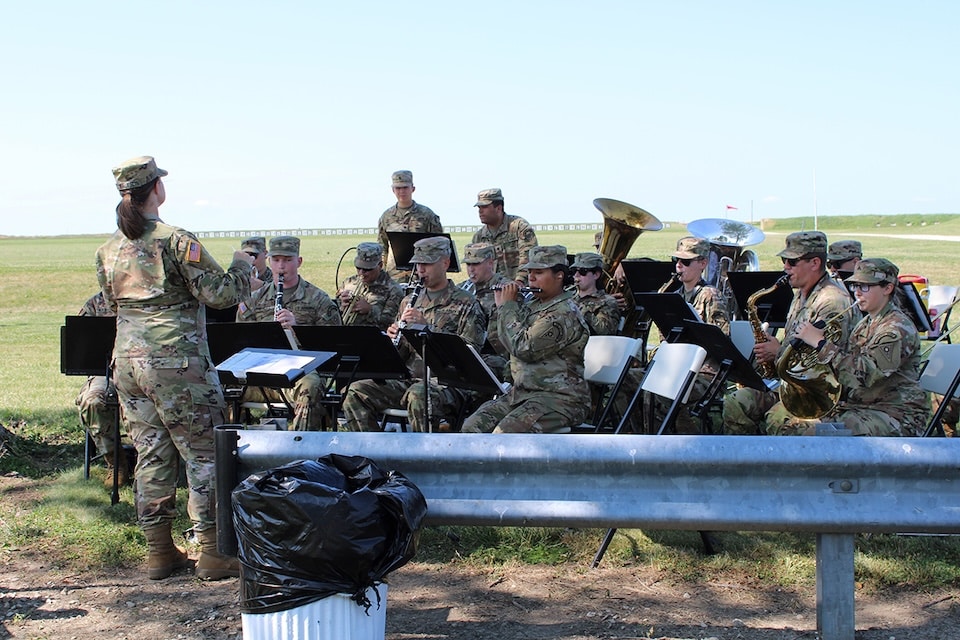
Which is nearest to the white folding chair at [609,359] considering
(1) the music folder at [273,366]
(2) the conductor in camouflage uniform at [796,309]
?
(2) the conductor in camouflage uniform at [796,309]

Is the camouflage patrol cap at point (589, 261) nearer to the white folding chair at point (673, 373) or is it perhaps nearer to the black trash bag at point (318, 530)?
the white folding chair at point (673, 373)

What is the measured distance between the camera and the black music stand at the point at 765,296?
Result: 9.11m

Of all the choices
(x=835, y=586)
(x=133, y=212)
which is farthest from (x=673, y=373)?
(x=133, y=212)

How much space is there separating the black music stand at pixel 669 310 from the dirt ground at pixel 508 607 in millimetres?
2442

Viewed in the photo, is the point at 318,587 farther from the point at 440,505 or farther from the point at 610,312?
the point at 610,312

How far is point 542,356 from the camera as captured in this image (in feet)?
22.5

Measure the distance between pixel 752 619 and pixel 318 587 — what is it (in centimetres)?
206

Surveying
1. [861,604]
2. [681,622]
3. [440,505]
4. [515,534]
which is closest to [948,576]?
[861,604]

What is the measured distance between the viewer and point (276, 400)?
8.34m

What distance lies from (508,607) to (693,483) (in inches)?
53.7

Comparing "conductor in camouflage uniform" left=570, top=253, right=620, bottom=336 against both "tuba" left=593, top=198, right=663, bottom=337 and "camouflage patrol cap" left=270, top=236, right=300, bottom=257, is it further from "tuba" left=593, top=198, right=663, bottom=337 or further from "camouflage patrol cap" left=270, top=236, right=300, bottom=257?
"camouflage patrol cap" left=270, top=236, right=300, bottom=257

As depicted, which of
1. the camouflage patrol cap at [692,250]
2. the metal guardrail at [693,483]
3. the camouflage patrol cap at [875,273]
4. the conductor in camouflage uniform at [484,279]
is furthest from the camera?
the camouflage patrol cap at [692,250]

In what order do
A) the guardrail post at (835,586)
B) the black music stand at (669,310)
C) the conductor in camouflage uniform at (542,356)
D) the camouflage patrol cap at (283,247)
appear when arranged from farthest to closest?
the camouflage patrol cap at (283,247) → the black music stand at (669,310) → the conductor in camouflage uniform at (542,356) → the guardrail post at (835,586)

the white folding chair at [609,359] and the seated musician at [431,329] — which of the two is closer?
the white folding chair at [609,359]
